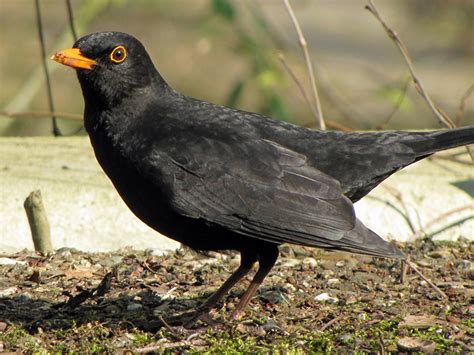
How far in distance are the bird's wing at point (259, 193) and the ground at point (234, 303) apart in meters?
0.48

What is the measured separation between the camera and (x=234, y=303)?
5598 mm

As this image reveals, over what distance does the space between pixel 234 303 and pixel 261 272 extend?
37cm

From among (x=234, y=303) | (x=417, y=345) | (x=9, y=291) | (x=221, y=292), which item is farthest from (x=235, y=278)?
(x=9, y=291)

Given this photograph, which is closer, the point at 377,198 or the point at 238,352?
the point at 238,352

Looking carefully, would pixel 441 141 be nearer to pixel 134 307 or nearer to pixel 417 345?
pixel 417 345

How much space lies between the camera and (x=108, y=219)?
6.55m

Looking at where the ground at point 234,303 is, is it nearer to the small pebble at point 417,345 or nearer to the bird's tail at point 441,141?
the small pebble at point 417,345

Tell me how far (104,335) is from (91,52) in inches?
58.5

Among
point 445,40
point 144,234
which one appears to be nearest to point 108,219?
point 144,234

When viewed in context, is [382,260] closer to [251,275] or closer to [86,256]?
[251,275]

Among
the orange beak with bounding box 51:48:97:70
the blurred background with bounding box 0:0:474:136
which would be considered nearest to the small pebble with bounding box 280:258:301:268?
the orange beak with bounding box 51:48:97:70

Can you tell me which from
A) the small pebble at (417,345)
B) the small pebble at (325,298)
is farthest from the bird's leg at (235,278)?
the small pebble at (417,345)

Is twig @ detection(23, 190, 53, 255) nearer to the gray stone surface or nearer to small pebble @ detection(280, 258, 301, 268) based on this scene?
the gray stone surface

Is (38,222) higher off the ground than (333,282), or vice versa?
(38,222)
